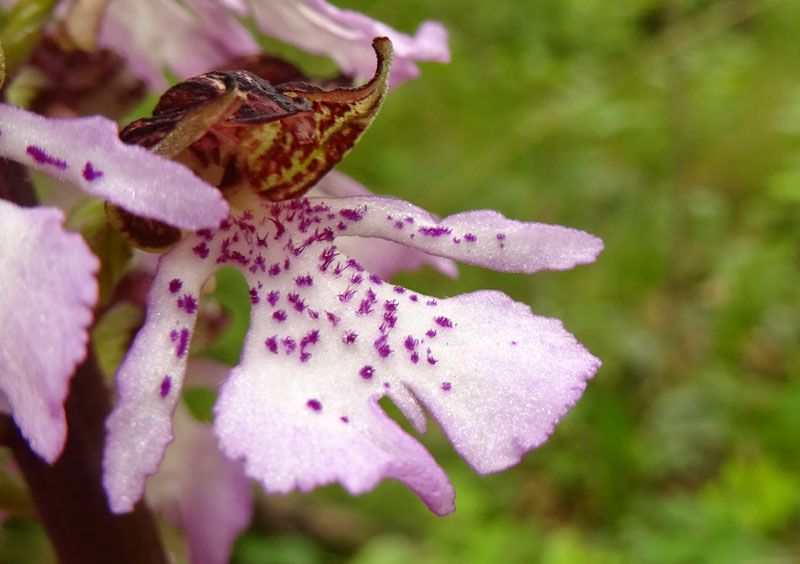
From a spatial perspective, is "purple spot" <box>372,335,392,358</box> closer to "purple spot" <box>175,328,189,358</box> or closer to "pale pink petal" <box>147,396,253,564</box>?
"purple spot" <box>175,328,189,358</box>

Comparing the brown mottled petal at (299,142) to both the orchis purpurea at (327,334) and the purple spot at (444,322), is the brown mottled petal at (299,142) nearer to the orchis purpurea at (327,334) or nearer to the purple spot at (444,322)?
the orchis purpurea at (327,334)

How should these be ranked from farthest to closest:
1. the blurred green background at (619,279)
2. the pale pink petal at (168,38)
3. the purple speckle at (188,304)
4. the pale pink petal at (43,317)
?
the blurred green background at (619,279) → the pale pink petal at (168,38) → the purple speckle at (188,304) → the pale pink petal at (43,317)

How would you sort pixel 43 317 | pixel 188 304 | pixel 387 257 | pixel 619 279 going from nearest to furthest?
pixel 43 317 → pixel 188 304 → pixel 387 257 → pixel 619 279

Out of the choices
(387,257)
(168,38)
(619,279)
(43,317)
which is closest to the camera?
(43,317)

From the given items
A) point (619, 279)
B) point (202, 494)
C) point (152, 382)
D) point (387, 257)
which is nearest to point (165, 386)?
point (152, 382)

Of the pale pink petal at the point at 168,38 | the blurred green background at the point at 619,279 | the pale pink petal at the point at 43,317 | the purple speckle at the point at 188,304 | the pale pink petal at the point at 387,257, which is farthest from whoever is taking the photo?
the blurred green background at the point at 619,279

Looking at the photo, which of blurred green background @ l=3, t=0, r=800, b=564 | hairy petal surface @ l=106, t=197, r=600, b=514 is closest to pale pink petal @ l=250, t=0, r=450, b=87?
hairy petal surface @ l=106, t=197, r=600, b=514

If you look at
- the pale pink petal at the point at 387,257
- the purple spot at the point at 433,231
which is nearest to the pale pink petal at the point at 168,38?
the pale pink petal at the point at 387,257

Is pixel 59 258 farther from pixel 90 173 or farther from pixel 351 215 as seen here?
pixel 351 215
